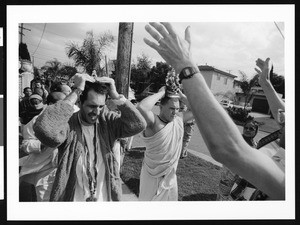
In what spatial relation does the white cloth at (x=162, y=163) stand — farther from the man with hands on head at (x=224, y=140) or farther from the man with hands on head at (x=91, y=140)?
the man with hands on head at (x=224, y=140)

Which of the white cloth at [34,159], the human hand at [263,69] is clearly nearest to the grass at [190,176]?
the white cloth at [34,159]

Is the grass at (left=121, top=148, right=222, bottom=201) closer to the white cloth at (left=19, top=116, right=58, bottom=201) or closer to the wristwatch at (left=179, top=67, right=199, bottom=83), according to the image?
the white cloth at (left=19, top=116, right=58, bottom=201)

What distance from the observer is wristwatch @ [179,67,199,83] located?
3.45ft

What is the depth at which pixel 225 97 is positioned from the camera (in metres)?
2.35

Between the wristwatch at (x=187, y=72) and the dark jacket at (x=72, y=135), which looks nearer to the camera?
the wristwatch at (x=187, y=72)

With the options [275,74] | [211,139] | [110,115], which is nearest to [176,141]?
[110,115]

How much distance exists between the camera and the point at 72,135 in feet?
5.65

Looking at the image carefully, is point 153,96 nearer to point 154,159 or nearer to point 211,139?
point 154,159

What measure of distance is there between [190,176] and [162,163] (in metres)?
0.35

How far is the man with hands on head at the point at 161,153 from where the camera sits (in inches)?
89.9

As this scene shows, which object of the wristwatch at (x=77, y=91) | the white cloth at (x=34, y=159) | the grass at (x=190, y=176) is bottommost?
the grass at (x=190, y=176)

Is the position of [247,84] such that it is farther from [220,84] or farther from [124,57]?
[124,57]

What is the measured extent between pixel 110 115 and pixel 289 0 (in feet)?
5.66

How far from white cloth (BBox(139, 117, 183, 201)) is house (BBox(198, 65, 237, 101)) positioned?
0.52m
